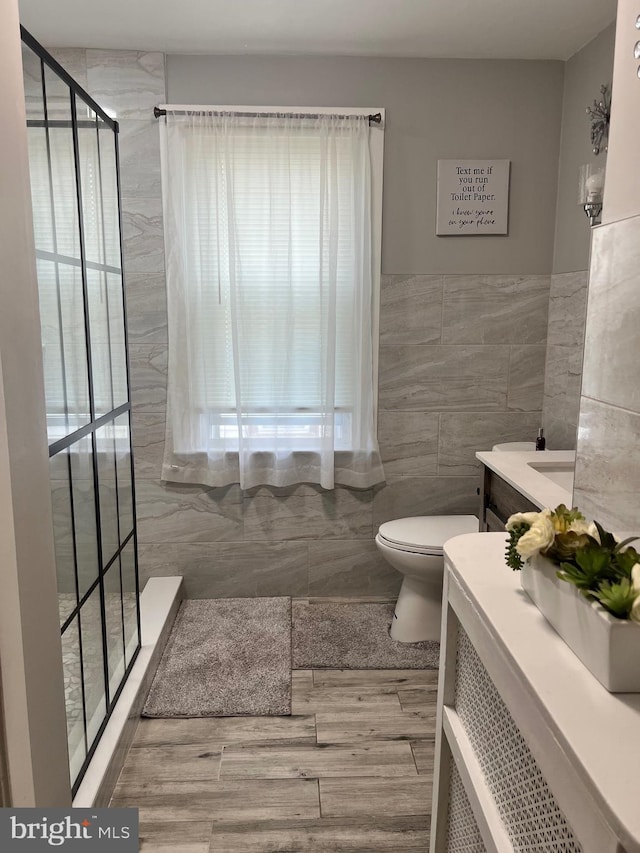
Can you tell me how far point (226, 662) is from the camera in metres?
2.67

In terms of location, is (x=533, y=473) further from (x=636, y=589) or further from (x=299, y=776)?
(x=636, y=589)

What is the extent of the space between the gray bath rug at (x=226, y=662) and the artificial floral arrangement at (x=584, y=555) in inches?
64.4

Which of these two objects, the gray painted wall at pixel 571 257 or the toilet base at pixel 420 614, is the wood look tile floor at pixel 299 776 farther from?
the gray painted wall at pixel 571 257

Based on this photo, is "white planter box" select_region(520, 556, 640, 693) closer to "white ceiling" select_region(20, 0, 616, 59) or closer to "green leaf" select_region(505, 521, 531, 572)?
"green leaf" select_region(505, 521, 531, 572)

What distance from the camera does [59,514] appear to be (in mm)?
1705

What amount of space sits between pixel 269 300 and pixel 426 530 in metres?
1.27

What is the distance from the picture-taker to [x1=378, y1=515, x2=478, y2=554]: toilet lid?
2.72 meters

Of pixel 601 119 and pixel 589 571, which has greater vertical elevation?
pixel 601 119

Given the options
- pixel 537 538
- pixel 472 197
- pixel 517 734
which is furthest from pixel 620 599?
pixel 472 197

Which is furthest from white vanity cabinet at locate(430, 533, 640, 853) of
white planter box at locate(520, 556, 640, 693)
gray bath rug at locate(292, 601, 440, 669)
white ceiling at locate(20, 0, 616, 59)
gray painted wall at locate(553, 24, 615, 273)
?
white ceiling at locate(20, 0, 616, 59)

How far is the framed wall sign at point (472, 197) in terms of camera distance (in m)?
2.97

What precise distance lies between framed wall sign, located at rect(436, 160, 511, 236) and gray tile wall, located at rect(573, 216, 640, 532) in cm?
180

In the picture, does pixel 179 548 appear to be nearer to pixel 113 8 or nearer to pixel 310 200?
pixel 310 200

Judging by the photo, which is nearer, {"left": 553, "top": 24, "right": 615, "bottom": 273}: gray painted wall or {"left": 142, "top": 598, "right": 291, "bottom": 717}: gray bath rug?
{"left": 142, "top": 598, "right": 291, "bottom": 717}: gray bath rug
